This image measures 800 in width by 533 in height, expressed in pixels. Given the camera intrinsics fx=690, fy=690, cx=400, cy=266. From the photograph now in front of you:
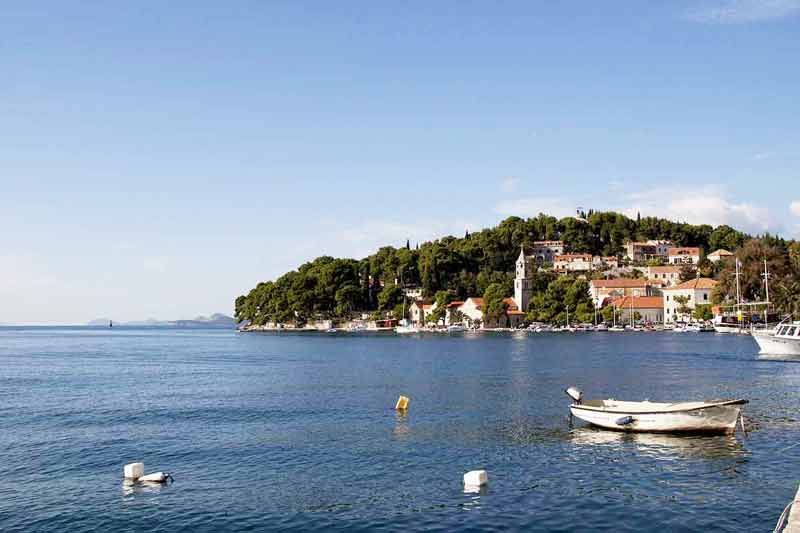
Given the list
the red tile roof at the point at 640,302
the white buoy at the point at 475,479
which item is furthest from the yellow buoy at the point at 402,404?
the red tile roof at the point at 640,302

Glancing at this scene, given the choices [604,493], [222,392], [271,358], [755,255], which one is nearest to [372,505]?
[604,493]

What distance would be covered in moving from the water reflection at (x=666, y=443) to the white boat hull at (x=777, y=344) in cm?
5381

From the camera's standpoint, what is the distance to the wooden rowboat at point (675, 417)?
32.4 meters

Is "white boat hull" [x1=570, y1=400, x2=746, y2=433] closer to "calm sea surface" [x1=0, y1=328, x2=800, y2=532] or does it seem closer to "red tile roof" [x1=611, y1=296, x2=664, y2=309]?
"calm sea surface" [x1=0, y1=328, x2=800, y2=532]

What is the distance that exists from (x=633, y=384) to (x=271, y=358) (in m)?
59.3

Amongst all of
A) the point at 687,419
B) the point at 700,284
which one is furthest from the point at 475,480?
the point at 700,284

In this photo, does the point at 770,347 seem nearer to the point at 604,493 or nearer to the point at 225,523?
the point at 604,493

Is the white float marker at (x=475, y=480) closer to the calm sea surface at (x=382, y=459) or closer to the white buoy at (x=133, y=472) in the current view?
the calm sea surface at (x=382, y=459)

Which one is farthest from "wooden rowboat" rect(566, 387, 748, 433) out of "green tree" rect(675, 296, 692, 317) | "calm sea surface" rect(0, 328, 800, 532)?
"green tree" rect(675, 296, 692, 317)

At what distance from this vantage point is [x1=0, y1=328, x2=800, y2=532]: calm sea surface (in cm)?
2162

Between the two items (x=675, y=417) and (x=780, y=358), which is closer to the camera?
(x=675, y=417)

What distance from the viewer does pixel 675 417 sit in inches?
1293

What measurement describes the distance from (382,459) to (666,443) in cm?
1314

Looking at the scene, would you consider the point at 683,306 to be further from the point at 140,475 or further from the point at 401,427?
the point at 140,475
